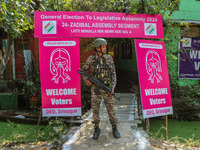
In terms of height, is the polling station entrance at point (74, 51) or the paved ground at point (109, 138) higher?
the polling station entrance at point (74, 51)

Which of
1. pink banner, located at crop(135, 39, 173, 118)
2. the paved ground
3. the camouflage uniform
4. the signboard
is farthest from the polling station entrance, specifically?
the signboard

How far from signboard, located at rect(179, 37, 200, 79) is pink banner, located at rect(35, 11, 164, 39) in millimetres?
4506

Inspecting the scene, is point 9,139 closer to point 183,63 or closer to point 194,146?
point 194,146

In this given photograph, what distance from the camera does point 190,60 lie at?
8570 mm

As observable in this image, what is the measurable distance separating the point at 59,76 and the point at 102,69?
4.04ft

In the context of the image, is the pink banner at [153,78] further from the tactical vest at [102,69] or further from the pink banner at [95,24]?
the tactical vest at [102,69]

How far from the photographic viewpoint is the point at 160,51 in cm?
479

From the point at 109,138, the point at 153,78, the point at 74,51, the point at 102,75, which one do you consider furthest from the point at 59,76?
the point at 153,78

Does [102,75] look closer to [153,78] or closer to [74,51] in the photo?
[74,51]

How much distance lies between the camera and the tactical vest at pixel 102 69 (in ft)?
12.4

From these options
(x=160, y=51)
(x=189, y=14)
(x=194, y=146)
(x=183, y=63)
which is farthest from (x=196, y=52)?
(x=194, y=146)

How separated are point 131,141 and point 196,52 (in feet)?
21.8

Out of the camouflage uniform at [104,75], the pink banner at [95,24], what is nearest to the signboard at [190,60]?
the pink banner at [95,24]

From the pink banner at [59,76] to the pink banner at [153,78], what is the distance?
1585 mm
